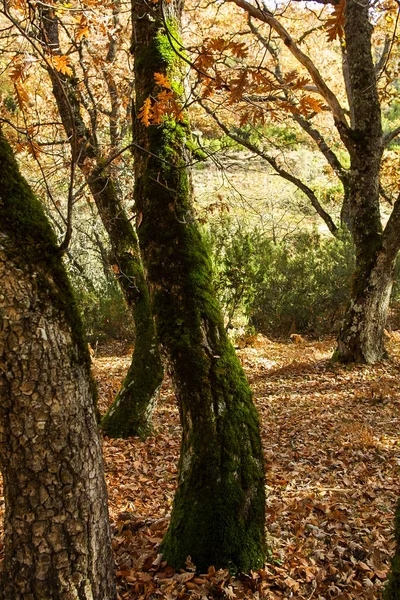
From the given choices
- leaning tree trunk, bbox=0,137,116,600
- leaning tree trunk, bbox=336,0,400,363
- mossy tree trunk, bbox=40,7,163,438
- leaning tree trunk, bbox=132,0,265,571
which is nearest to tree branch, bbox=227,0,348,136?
leaning tree trunk, bbox=336,0,400,363

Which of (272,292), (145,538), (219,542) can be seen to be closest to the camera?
(219,542)

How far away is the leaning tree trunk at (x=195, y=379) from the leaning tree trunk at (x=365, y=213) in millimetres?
5800

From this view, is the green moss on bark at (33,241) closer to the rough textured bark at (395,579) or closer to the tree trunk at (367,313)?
the rough textured bark at (395,579)

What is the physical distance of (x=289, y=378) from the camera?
847 cm

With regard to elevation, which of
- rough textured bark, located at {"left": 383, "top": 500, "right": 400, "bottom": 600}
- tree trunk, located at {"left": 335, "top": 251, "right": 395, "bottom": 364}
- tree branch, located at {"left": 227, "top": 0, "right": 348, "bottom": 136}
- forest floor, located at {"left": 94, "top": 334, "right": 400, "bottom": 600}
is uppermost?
tree branch, located at {"left": 227, "top": 0, "right": 348, "bottom": 136}

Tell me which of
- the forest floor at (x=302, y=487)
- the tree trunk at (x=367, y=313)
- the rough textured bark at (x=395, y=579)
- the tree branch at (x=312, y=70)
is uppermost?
the tree branch at (x=312, y=70)

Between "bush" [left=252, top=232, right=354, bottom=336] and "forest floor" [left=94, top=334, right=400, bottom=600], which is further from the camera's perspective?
"bush" [left=252, top=232, right=354, bottom=336]

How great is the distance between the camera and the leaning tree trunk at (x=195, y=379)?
2.85 meters

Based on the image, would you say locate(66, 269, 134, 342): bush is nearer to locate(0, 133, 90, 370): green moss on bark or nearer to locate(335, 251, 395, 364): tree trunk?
locate(335, 251, 395, 364): tree trunk

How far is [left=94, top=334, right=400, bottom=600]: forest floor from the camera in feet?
9.41

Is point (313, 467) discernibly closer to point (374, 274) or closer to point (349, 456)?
point (349, 456)

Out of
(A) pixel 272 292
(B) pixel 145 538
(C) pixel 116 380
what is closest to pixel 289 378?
(C) pixel 116 380

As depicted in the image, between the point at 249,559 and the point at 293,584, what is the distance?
0.29 metres

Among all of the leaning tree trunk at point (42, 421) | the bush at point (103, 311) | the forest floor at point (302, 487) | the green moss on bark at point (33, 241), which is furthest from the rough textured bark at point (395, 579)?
the bush at point (103, 311)
